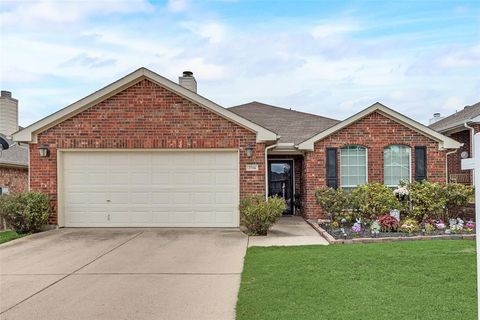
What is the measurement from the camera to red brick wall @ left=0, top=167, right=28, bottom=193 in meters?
15.5

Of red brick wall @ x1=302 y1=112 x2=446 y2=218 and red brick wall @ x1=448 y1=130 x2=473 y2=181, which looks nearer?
red brick wall @ x1=302 y1=112 x2=446 y2=218

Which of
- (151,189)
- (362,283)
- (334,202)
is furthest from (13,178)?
(362,283)

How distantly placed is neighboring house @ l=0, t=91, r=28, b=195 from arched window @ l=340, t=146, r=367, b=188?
381 inches

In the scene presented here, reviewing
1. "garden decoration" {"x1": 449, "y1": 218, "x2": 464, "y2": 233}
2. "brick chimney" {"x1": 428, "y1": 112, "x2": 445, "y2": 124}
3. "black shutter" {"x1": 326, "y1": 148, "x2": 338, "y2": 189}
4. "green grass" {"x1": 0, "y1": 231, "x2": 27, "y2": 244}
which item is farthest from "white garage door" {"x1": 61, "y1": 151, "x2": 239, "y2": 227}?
"brick chimney" {"x1": 428, "y1": 112, "x2": 445, "y2": 124}

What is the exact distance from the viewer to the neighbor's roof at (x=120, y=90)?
1230cm

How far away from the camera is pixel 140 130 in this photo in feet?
41.0

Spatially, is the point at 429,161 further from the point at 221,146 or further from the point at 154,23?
the point at 154,23

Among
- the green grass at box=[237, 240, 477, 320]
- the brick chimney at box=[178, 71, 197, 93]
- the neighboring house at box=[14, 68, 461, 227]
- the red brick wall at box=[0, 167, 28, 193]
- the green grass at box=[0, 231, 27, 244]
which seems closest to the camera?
the green grass at box=[237, 240, 477, 320]

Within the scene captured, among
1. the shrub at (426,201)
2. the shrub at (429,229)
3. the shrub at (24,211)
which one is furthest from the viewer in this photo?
the shrub at (426,201)

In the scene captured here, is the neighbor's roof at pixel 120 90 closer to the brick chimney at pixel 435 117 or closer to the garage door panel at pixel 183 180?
the garage door panel at pixel 183 180

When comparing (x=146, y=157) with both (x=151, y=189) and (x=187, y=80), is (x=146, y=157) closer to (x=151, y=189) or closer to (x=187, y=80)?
(x=151, y=189)

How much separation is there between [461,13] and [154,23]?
762 centimetres

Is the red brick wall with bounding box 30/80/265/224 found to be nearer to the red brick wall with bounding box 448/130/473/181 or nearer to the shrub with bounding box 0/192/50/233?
the shrub with bounding box 0/192/50/233

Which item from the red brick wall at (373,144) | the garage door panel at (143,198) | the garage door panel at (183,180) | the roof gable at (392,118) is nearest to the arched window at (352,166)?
the red brick wall at (373,144)
